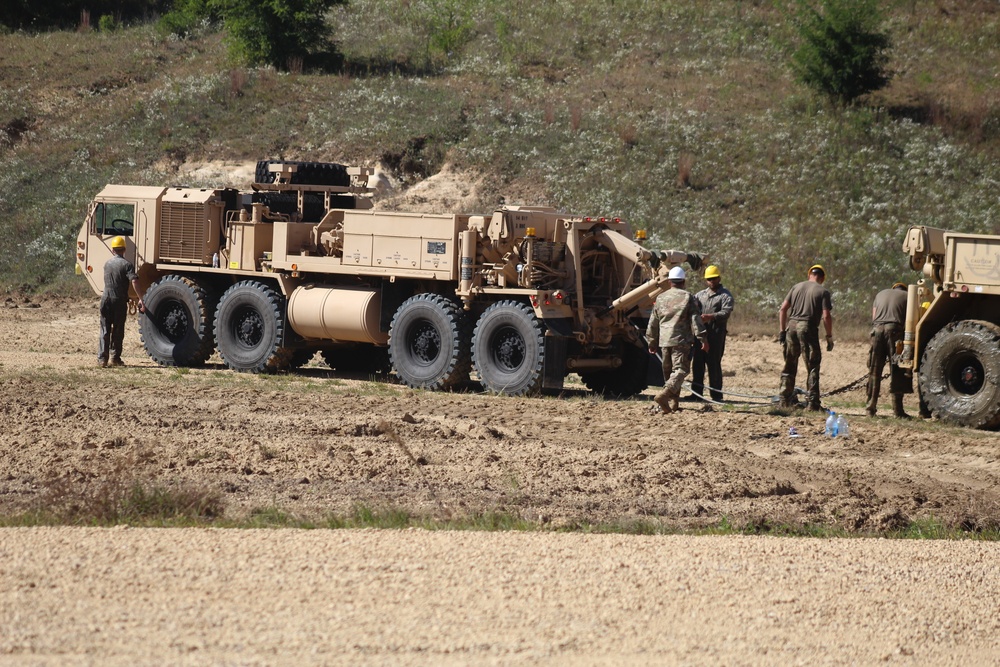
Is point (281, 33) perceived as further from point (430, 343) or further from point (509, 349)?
point (509, 349)

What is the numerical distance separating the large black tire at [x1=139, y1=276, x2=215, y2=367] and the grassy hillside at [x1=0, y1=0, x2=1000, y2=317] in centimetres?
1064

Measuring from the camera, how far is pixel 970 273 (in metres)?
14.0

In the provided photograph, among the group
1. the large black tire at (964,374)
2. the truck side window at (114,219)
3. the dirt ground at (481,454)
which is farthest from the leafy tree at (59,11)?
the large black tire at (964,374)

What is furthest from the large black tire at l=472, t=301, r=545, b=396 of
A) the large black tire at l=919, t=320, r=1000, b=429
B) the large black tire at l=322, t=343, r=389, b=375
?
the large black tire at l=919, t=320, r=1000, b=429

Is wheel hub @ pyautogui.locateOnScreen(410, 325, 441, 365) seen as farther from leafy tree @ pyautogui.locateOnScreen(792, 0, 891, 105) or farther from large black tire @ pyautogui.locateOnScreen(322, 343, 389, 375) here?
leafy tree @ pyautogui.locateOnScreen(792, 0, 891, 105)

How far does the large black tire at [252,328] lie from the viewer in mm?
17812

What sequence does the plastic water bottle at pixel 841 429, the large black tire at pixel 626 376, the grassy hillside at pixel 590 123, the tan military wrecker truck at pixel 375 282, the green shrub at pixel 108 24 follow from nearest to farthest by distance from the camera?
the plastic water bottle at pixel 841 429 → the tan military wrecker truck at pixel 375 282 → the large black tire at pixel 626 376 → the grassy hillside at pixel 590 123 → the green shrub at pixel 108 24

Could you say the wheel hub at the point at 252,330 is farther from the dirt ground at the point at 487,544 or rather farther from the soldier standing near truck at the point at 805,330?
the soldier standing near truck at the point at 805,330

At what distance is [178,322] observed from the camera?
18906 mm

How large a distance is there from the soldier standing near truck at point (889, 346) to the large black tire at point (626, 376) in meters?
2.82

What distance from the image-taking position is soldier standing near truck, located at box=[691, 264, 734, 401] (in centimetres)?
1638

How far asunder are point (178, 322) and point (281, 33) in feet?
65.0

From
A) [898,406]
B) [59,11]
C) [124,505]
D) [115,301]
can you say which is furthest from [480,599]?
[59,11]

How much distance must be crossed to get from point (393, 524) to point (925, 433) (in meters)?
6.85
